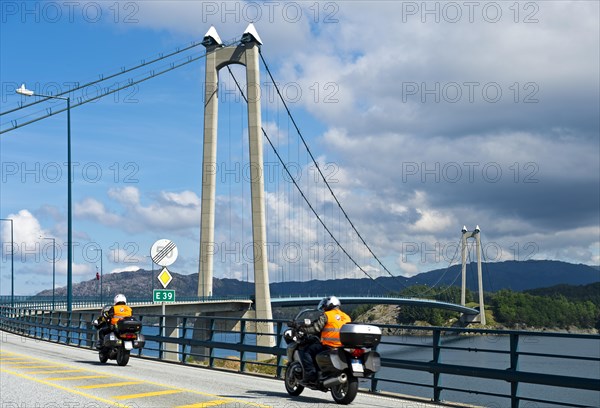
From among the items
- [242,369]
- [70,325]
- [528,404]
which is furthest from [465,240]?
[242,369]

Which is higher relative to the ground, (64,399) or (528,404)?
(64,399)

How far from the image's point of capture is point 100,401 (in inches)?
492

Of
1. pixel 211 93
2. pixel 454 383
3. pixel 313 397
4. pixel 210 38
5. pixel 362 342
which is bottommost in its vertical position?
pixel 454 383

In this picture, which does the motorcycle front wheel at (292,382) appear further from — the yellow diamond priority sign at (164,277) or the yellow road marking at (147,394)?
the yellow diamond priority sign at (164,277)

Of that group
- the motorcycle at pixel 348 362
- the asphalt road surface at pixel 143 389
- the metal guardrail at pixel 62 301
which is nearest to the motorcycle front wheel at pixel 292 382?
the asphalt road surface at pixel 143 389

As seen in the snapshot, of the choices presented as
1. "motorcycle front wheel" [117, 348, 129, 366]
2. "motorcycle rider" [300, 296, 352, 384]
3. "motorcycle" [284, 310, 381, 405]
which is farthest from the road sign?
"motorcycle" [284, 310, 381, 405]

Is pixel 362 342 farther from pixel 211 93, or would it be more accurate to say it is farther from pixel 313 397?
pixel 211 93

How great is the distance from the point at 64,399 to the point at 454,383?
168 ft

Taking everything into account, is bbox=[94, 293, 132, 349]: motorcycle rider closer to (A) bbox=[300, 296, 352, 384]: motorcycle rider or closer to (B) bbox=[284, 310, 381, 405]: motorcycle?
(A) bbox=[300, 296, 352, 384]: motorcycle rider

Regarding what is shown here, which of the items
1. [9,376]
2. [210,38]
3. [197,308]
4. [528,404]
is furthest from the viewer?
[197,308]

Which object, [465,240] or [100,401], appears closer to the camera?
[100,401]

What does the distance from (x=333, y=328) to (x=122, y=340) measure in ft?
31.9

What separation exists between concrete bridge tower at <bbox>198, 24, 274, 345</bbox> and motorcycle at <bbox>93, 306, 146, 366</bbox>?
35675 millimetres

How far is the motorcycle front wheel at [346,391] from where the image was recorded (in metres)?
12.1
